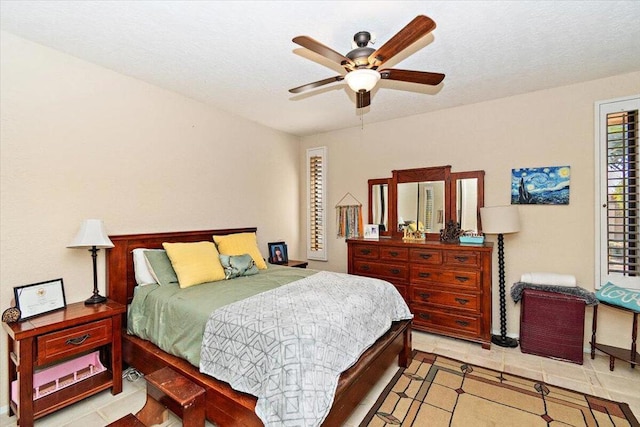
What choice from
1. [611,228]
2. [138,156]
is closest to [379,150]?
[611,228]

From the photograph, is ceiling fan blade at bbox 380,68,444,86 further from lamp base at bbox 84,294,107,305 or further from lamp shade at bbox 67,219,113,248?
lamp base at bbox 84,294,107,305

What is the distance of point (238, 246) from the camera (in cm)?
339

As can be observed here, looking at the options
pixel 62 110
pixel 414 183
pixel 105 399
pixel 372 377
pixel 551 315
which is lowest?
pixel 105 399

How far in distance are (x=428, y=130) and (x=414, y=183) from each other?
710 mm

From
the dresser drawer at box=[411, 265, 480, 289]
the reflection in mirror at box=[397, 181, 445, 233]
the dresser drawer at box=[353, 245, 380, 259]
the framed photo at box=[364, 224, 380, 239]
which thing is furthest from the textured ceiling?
the dresser drawer at box=[411, 265, 480, 289]

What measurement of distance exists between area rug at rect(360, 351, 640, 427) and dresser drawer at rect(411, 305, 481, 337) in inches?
22.0

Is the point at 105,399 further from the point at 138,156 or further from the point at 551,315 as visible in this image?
the point at 551,315

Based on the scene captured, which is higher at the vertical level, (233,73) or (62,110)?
(233,73)

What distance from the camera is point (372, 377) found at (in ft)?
7.18

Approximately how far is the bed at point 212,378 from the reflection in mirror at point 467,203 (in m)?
1.60

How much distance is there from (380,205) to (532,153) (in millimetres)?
1873

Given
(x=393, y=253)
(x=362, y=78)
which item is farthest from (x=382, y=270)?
(x=362, y=78)

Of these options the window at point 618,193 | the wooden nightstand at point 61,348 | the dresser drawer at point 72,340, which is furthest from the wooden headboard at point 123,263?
the window at point 618,193

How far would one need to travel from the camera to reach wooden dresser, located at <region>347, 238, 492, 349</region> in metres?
3.11
